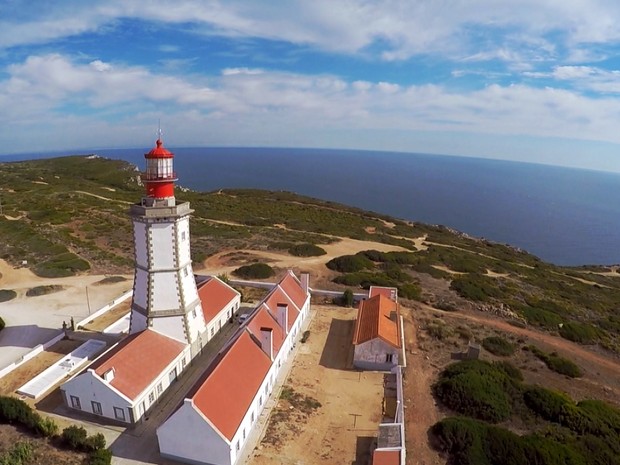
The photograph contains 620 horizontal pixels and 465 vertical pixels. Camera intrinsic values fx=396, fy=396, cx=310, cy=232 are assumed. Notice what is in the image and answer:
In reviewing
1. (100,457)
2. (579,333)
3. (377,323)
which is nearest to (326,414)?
(377,323)

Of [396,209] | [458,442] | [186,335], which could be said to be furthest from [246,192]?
[458,442]

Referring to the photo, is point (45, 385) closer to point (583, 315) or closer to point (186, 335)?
point (186, 335)

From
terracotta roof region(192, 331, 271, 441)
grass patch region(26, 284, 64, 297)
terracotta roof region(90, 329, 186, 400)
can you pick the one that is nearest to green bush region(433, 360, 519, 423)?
terracotta roof region(192, 331, 271, 441)

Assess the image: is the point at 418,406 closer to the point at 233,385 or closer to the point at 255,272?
the point at 233,385

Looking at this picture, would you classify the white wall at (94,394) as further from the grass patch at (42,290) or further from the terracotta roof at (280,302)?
the grass patch at (42,290)

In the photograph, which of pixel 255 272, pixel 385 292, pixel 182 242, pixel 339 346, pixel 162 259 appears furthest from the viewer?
pixel 255 272

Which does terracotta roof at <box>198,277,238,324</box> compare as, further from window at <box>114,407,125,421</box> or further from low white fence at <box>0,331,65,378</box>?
low white fence at <box>0,331,65,378</box>
